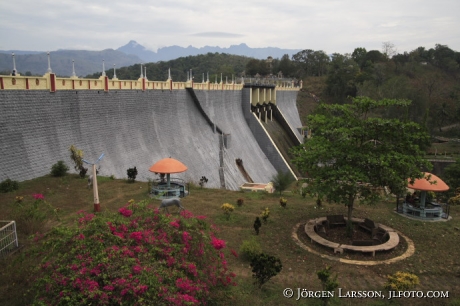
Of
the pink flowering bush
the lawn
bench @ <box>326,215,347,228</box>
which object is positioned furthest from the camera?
bench @ <box>326,215,347,228</box>

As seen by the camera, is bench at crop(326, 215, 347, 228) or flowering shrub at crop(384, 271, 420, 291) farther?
bench at crop(326, 215, 347, 228)

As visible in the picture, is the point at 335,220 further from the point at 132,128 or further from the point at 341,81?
the point at 341,81

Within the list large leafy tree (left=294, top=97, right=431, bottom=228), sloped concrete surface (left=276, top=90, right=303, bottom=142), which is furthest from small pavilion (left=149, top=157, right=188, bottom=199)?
sloped concrete surface (left=276, top=90, right=303, bottom=142)

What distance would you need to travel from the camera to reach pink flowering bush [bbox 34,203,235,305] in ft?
17.6

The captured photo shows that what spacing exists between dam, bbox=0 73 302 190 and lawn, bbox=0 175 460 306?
2.00 meters

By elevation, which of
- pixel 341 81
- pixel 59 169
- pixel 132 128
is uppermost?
pixel 341 81

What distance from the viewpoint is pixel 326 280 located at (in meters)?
8.10

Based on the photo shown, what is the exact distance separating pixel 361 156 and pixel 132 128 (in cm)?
1567

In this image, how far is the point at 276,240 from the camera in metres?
11.7

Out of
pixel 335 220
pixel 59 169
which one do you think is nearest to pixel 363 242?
pixel 335 220

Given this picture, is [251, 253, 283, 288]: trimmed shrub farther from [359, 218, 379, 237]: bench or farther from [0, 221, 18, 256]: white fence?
[0, 221, 18, 256]: white fence

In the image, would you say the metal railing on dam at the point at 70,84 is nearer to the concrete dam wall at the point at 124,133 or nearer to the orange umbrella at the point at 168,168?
the concrete dam wall at the point at 124,133

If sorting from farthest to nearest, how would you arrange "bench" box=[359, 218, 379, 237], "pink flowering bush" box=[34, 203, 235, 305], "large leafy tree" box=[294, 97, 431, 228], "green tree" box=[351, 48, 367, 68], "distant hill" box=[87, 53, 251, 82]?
"distant hill" box=[87, 53, 251, 82]
"green tree" box=[351, 48, 367, 68]
"bench" box=[359, 218, 379, 237]
"large leafy tree" box=[294, 97, 431, 228]
"pink flowering bush" box=[34, 203, 235, 305]

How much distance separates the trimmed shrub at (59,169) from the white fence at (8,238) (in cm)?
749
